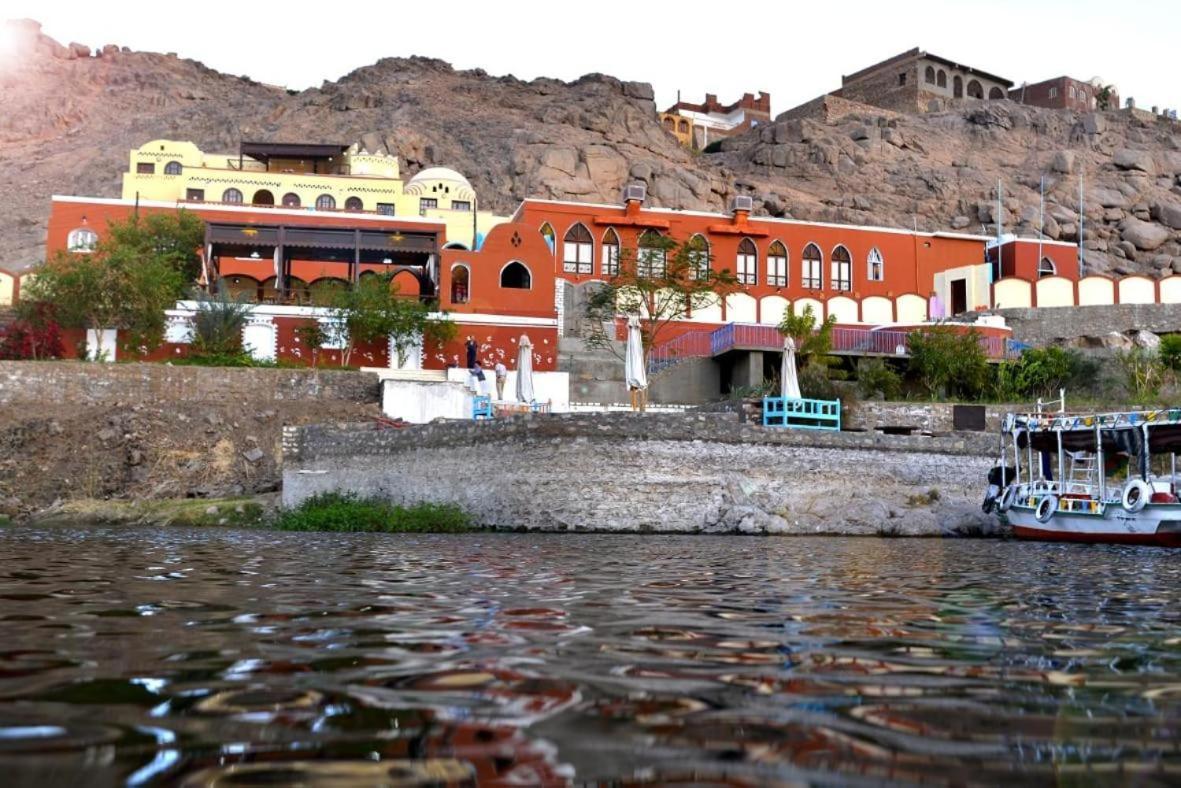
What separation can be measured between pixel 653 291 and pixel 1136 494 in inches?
726

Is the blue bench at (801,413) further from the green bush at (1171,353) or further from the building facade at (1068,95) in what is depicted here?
the building facade at (1068,95)

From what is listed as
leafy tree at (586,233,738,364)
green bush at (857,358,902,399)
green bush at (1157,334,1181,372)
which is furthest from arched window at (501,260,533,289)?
green bush at (1157,334,1181,372)

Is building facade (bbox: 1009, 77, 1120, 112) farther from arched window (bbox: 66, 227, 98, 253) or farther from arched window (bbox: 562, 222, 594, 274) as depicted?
arched window (bbox: 66, 227, 98, 253)

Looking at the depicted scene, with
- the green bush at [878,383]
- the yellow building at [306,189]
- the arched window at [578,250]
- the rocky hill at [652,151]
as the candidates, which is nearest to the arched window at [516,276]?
the arched window at [578,250]

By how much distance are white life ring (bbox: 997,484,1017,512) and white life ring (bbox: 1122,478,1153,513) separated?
238 cm

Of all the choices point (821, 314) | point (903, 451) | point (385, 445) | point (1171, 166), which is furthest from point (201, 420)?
point (1171, 166)

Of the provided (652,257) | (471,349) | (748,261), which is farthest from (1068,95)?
(471,349)

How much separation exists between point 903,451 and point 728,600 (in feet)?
53.8

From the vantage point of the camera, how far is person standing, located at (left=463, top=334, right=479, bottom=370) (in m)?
33.2

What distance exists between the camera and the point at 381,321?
33.3 m

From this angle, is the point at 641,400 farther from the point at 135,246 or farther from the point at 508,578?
the point at 135,246

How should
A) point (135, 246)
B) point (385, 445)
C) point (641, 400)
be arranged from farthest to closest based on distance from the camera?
point (135, 246) < point (641, 400) < point (385, 445)

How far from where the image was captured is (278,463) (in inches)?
1030

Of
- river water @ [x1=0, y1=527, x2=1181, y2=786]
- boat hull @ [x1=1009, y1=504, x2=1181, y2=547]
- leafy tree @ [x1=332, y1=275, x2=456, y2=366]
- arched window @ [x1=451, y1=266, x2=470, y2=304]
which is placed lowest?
boat hull @ [x1=1009, y1=504, x2=1181, y2=547]
